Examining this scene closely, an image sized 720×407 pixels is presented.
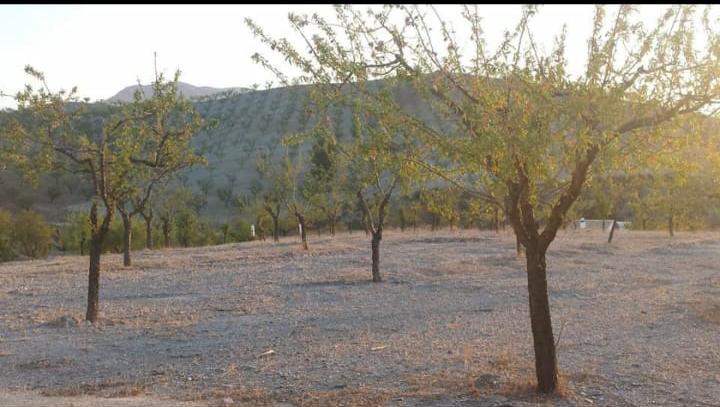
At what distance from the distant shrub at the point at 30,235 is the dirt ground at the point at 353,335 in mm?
17811

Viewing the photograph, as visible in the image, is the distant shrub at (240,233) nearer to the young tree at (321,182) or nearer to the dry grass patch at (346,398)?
the young tree at (321,182)

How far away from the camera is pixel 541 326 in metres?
9.47

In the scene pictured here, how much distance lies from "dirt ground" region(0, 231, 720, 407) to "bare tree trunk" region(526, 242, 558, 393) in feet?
0.88

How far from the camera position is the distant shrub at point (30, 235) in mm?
44875

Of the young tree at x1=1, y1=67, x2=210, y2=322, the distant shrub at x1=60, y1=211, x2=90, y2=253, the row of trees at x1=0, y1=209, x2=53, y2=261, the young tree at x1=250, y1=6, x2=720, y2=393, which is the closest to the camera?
the young tree at x1=250, y1=6, x2=720, y2=393

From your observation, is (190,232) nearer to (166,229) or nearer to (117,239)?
(117,239)

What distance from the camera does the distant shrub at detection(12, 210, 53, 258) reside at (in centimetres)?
4488

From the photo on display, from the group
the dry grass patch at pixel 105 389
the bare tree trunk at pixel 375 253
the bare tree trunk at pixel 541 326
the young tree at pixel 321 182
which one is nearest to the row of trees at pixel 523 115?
the bare tree trunk at pixel 541 326

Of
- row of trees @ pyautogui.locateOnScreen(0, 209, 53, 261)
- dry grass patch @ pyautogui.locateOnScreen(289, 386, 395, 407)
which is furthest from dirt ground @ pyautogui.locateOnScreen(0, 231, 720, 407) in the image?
row of trees @ pyautogui.locateOnScreen(0, 209, 53, 261)

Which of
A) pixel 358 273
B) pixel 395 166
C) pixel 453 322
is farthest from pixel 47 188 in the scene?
pixel 395 166

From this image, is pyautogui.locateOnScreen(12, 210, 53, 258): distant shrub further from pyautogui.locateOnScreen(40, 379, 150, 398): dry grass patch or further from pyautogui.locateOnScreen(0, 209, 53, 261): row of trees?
pyautogui.locateOnScreen(40, 379, 150, 398): dry grass patch

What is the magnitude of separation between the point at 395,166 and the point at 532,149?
6.35ft

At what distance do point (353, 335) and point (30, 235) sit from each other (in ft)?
116

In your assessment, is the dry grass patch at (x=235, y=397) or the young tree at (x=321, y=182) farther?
the young tree at (x=321, y=182)
